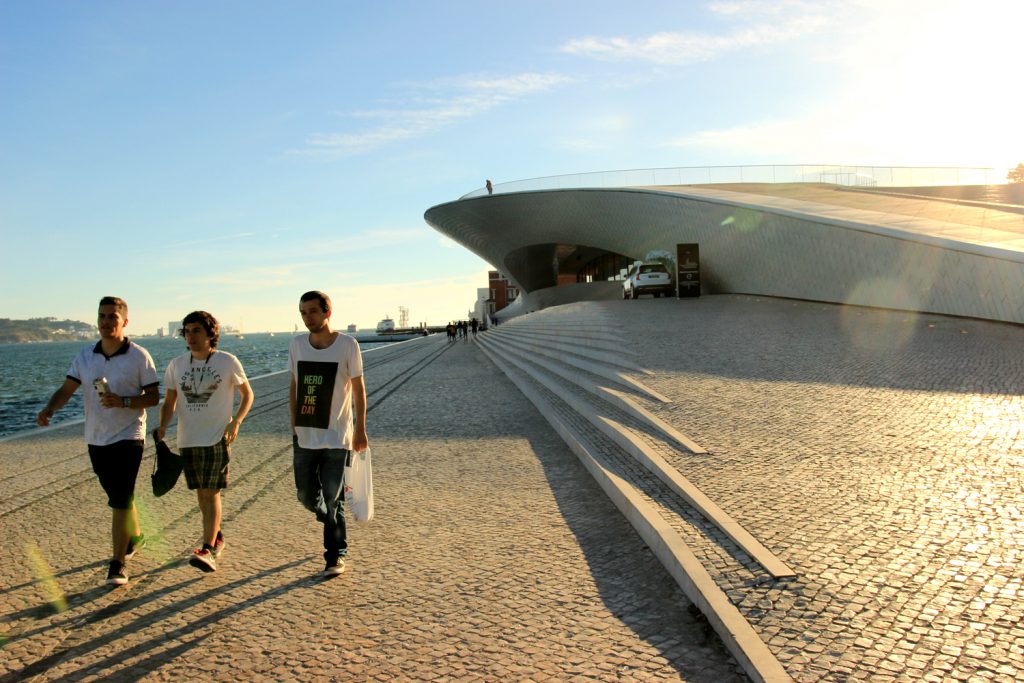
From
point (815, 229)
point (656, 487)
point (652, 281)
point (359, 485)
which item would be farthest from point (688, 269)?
point (359, 485)

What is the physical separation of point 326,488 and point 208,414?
0.90 meters

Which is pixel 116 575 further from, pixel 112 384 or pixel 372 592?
pixel 372 592

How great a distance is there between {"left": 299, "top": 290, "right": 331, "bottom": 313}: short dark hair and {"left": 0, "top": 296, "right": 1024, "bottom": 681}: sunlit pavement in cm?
166

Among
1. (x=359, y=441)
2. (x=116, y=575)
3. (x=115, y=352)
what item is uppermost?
(x=115, y=352)

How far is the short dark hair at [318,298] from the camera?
442 cm

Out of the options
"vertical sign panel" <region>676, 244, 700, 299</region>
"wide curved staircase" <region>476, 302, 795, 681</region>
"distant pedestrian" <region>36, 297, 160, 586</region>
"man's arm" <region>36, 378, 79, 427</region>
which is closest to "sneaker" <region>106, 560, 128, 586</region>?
"distant pedestrian" <region>36, 297, 160, 586</region>

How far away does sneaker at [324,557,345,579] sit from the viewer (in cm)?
427

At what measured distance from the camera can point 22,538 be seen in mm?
5188

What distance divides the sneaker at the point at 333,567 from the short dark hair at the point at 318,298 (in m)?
1.54

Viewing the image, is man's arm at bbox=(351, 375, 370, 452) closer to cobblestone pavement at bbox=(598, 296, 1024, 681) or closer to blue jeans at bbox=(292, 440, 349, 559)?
blue jeans at bbox=(292, 440, 349, 559)

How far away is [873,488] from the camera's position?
4977 millimetres

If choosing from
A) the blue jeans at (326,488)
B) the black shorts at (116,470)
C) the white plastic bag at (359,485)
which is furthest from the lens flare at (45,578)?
the white plastic bag at (359,485)

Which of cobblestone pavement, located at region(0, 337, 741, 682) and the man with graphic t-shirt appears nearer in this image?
cobblestone pavement, located at region(0, 337, 741, 682)

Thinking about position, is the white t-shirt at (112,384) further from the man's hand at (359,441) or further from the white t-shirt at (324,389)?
the man's hand at (359,441)
